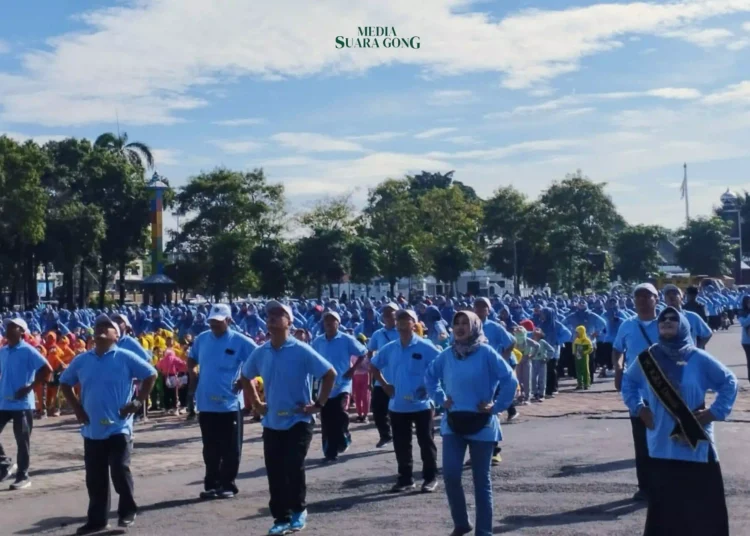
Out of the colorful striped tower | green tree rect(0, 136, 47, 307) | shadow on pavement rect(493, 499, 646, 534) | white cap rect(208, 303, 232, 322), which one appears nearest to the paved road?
shadow on pavement rect(493, 499, 646, 534)

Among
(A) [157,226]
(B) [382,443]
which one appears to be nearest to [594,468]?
(B) [382,443]

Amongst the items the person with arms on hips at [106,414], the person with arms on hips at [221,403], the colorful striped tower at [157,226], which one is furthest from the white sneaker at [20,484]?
the colorful striped tower at [157,226]

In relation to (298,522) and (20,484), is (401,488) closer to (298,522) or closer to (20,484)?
(298,522)

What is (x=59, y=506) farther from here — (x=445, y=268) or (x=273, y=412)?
(x=445, y=268)

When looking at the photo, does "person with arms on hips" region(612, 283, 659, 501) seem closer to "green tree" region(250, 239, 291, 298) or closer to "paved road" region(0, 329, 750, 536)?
"paved road" region(0, 329, 750, 536)

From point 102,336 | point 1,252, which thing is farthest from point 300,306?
point 102,336

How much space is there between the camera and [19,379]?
408 inches

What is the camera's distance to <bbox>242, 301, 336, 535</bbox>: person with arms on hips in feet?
26.2

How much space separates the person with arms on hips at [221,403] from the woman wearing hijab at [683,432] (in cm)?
442

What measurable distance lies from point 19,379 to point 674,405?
22.0 feet

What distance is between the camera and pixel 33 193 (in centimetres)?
4462

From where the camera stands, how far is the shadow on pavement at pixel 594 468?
10.4 m

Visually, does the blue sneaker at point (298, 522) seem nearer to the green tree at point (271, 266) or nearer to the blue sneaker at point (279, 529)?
the blue sneaker at point (279, 529)

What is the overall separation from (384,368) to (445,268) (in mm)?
48791
